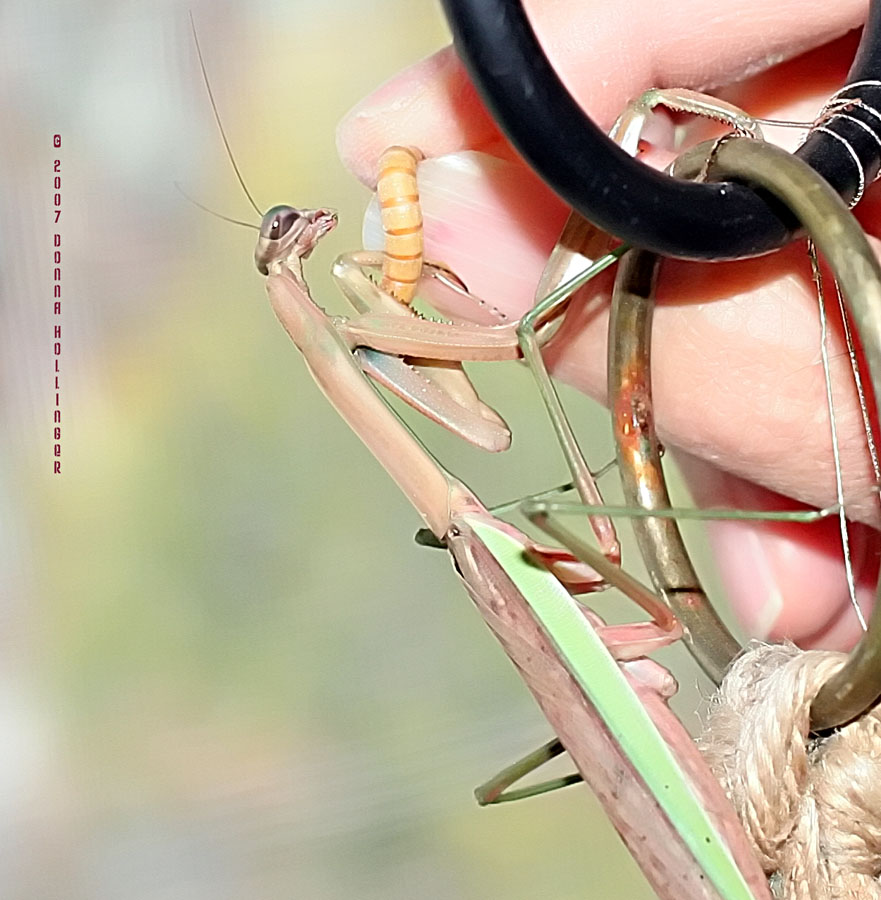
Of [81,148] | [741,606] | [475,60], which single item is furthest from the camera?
[81,148]

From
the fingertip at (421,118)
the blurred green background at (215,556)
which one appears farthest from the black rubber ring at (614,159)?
the blurred green background at (215,556)

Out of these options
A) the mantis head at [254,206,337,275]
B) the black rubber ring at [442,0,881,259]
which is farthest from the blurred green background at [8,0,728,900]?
the black rubber ring at [442,0,881,259]

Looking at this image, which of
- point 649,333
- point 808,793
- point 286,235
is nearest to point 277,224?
point 286,235

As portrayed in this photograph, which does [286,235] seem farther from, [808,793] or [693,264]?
[808,793]

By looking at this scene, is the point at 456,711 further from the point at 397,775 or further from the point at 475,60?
the point at 475,60

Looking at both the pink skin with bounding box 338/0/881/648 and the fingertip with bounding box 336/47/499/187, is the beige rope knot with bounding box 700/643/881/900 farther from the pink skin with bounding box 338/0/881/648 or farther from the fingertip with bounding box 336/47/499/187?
the fingertip with bounding box 336/47/499/187

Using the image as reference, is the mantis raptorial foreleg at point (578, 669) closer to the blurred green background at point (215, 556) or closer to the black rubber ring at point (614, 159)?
the black rubber ring at point (614, 159)

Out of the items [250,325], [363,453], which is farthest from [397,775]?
[250,325]
